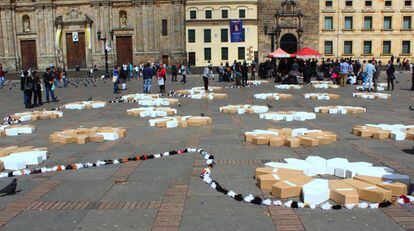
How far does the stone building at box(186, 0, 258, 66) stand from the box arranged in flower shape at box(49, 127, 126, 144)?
51.9 meters

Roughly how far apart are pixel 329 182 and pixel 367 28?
208ft

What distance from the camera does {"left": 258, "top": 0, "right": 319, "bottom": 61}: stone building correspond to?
63438mm

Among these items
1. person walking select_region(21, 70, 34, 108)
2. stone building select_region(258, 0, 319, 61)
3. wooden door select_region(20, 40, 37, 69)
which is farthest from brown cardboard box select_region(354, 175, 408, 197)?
wooden door select_region(20, 40, 37, 69)

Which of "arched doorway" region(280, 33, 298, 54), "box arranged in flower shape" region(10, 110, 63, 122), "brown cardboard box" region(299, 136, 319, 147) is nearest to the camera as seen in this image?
"brown cardboard box" region(299, 136, 319, 147)

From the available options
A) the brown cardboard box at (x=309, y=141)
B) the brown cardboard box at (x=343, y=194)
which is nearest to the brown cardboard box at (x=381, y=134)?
the brown cardboard box at (x=309, y=141)

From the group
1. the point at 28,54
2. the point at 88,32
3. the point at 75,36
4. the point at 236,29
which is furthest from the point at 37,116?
the point at 28,54

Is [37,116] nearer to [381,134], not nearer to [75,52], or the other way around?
[381,134]

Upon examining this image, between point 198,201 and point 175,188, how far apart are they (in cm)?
72

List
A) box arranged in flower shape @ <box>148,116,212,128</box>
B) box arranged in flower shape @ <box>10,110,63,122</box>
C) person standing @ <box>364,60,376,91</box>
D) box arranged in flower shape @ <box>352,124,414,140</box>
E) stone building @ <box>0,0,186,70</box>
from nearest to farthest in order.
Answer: box arranged in flower shape @ <box>352,124,414,140</box> → box arranged in flower shape @ <box>148,116,212,128</box> → box arranged in flower shape @ <box>10,110,63,122</box> → person standing @ <box>364,60,376,91</box> → stone building @ <box>0,0,186,70</box>

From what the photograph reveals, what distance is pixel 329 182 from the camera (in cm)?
660

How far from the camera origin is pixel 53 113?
16.1 m

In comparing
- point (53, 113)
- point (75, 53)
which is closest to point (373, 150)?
point (53, 113)

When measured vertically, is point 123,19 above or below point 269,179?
above

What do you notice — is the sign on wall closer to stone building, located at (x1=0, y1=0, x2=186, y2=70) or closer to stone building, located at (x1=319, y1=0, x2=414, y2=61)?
stone building, located at (x1=0, y1=0, x2=186, y2=70)
